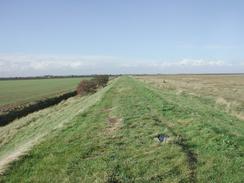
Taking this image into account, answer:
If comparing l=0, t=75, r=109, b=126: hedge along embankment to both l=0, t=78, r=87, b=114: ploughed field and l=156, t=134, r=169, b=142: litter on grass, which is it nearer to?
l=0, t=78, r=87, b=114: ploughed field

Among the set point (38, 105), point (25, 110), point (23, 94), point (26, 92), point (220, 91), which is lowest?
point (26, 92)

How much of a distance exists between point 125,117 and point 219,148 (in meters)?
6.74

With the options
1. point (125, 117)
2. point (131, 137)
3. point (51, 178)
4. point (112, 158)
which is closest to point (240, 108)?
point (125, 117)

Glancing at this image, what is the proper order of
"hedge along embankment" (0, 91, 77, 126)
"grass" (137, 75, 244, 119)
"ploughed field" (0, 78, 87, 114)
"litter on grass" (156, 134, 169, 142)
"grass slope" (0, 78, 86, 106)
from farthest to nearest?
"grass slope" (0, 78, 86, 106), "ploughed field" (0, 78, 87, 114), "hedge along embankment" (0, 91, 77, 126), "grass" (137, 75, 244, 119), "litter on grass" (156, 134, 169, 142)

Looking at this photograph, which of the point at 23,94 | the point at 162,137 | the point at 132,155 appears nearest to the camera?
the point at 132,155

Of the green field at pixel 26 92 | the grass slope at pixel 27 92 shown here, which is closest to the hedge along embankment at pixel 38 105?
the green field at pixel 26 92

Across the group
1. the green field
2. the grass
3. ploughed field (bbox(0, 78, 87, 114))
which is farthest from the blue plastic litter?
the green field

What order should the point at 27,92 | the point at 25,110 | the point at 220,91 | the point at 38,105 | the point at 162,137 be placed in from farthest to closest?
the point at 27,92
the point at 38,105
the point at 220,91
the point at 25,110
the point at 162,137

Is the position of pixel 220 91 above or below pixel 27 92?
above

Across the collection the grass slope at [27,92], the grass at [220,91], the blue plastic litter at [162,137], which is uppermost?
the blue plastic litter at [162,137]

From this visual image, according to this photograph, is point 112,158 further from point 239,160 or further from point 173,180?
point 239,160

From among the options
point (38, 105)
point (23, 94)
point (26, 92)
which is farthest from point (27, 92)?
point (38, 105)

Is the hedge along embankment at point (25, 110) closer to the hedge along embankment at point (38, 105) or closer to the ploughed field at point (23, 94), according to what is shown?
the hedge along embankment at point (38, 105)

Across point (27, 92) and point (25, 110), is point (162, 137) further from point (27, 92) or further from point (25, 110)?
point (27, 92)
